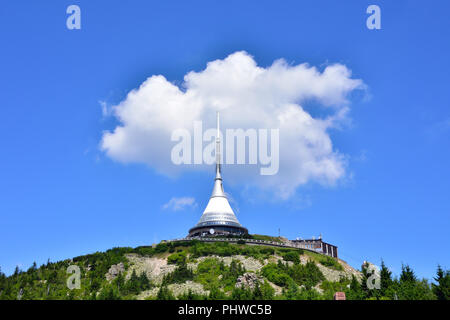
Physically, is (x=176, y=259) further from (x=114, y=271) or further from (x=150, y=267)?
(x=114, y=271)

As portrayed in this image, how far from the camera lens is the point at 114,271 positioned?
62250 mm

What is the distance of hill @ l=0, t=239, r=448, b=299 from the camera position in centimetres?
5450

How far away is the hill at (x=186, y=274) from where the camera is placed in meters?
54.5

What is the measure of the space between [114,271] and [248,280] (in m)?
17.0

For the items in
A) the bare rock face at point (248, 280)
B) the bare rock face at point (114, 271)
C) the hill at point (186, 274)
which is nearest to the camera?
the hill at point (186, 274)

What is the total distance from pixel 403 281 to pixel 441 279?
3.67 metres

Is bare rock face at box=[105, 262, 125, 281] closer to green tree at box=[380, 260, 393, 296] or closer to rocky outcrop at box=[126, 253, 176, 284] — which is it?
rocky outcrop at box=[126, 253, 176, 284]

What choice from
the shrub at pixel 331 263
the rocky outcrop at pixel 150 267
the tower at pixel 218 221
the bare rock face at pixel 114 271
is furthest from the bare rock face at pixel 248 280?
the tower at pixel 218 221

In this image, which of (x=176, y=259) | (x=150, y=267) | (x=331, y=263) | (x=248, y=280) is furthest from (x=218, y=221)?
(x=248, y=280)

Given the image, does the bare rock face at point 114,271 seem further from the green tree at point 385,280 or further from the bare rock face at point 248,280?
the green tree at point 385,280

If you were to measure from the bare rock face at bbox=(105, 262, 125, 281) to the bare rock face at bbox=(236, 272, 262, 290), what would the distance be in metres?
15.5

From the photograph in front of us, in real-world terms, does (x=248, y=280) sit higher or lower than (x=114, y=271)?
lower

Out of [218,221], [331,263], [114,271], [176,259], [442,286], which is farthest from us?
[218,221]
